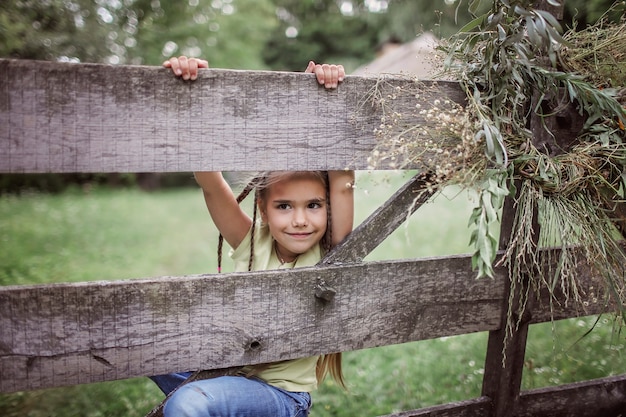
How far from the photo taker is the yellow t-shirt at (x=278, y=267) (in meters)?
2.32

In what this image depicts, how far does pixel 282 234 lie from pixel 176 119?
28.1 inches

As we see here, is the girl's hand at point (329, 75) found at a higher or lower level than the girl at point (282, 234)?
higher

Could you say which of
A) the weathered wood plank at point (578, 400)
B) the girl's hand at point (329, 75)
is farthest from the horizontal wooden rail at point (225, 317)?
the girl's hand at point (329, 75)

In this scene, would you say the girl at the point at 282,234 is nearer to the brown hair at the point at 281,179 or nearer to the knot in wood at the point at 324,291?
the brown hair at the point at 281,179

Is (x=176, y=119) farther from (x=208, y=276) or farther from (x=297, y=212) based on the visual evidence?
(x=297, y=212)

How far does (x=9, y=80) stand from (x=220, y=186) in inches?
35.2

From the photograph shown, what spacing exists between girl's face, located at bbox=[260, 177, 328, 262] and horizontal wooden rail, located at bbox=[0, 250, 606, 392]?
24cm

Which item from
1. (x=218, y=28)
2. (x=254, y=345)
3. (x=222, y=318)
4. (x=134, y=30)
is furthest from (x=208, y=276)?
(x=218, y=28)

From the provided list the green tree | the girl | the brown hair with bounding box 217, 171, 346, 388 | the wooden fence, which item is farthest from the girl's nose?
the green tree

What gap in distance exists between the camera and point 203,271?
23.3 feet

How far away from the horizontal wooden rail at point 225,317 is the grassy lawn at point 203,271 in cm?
41

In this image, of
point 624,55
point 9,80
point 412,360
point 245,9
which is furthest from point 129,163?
point 245,9

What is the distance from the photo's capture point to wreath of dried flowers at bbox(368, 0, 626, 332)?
1.95 meters

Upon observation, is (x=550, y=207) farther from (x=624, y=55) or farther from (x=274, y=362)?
(x=274, y=362)
